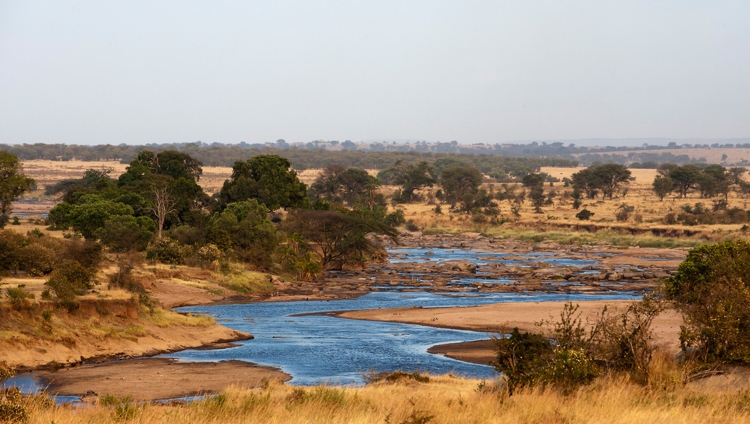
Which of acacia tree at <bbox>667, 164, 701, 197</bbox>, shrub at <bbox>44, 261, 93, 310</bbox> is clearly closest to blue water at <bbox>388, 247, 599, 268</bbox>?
shrub at <bbox>44, 261, 93, 310</bbox>

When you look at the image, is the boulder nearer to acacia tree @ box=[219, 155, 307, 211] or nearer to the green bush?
acacia tree @ box=[219, 155, 307, 211]

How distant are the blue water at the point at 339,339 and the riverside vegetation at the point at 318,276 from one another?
381 centimetres

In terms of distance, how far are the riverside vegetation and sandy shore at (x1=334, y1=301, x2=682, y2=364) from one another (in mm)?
2447

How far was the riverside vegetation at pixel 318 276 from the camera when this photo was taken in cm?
1434

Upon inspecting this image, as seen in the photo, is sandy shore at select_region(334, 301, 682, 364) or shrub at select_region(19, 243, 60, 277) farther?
shrub at select_region(19, 243, 60, 277)

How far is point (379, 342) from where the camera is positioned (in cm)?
3506

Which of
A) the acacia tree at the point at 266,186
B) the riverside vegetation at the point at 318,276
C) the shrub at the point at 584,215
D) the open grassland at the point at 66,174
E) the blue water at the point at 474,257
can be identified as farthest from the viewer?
the open grassland at the point at 66,174

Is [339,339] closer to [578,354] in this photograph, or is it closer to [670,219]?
[578,354]

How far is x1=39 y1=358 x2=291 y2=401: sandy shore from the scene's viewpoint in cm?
2341

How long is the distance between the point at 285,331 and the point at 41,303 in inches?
451

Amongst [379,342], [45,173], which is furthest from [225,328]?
[45,173]

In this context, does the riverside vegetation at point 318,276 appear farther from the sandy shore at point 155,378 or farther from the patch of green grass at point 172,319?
the sandy shore at point 155,378

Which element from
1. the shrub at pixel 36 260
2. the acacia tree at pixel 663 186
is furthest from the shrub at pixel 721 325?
the acacia tree at pixel 663 186

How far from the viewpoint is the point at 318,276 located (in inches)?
2377
